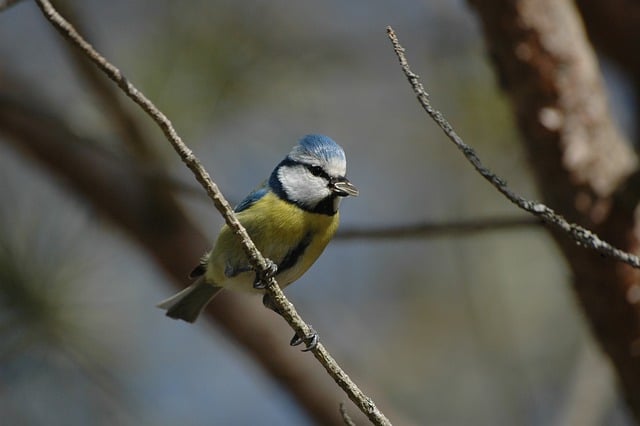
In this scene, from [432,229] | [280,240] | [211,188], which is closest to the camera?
[211,188]

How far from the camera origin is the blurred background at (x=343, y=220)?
2.57m

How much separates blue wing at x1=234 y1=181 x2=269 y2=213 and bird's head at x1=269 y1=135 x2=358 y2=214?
1.2 inches

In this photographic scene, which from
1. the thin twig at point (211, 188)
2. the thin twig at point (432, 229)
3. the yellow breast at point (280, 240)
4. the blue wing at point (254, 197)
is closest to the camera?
the thin twig at point (211, 188)

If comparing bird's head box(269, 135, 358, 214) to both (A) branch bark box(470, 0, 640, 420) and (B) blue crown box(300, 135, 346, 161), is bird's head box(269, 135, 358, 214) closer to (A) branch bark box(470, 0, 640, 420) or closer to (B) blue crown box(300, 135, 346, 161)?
(B) blue crown box(300, 135, 346, 161)

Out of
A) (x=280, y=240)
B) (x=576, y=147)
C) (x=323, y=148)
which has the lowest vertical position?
(x=576, y=147)

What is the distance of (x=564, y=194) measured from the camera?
2.07m

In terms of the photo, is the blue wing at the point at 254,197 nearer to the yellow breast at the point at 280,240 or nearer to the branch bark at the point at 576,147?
the yellow breast at the point at 280,240

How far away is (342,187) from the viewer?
1.87m

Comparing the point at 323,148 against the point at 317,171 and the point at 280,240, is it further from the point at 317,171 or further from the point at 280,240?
the point at 280,240

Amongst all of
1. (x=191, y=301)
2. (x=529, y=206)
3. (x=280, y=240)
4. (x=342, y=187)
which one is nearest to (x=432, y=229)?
(x=342, y=187)

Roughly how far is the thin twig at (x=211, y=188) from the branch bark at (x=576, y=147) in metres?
1.01

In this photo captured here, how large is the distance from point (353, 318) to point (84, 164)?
5.34 feet

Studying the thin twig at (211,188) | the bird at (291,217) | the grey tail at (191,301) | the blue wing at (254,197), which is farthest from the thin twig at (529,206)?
the grey tail at (191,301)

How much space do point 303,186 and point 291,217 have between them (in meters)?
0.10
